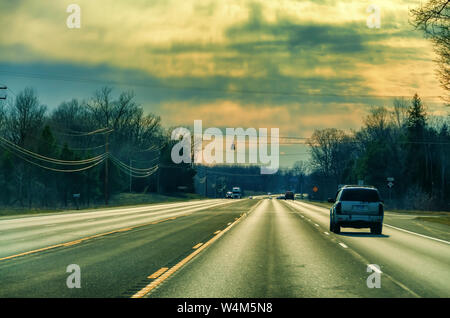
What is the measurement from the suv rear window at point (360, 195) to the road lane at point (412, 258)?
1741 millimetres

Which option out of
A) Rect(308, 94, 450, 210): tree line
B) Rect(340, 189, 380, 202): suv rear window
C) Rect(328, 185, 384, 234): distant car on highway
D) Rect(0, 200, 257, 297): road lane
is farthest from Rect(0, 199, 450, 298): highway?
Rect(308, 94, 450, 210): tree line

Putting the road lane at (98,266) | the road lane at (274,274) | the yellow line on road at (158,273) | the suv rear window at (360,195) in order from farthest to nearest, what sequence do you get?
the suv rear window at (360,195) → the yellow line on road at (158,273) → the road lane at (98,266) → the road lane at (274,274)

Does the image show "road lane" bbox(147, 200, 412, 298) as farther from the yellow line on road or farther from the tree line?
the tree line

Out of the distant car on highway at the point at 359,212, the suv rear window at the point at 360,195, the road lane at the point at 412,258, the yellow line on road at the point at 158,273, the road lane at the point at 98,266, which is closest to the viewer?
the road lane at the point at 98,266

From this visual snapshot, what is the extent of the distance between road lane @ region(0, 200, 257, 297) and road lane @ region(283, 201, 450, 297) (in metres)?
4.85

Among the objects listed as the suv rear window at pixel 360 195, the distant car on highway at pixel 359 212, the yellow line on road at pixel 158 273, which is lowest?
the yellow line on road at pixel 158 273

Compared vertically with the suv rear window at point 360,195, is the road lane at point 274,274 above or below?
below

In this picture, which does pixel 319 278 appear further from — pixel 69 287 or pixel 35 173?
pixel 35 173

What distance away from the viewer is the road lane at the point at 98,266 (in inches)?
372

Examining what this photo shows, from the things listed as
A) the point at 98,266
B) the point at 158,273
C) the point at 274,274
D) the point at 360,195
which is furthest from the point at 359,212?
the point at 158,273

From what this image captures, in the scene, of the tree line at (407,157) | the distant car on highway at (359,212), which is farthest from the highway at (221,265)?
the tree line at (407,157)

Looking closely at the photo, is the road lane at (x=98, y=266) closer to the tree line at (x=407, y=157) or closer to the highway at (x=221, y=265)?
the highway at (x=221, y=265)

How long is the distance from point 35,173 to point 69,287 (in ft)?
256
